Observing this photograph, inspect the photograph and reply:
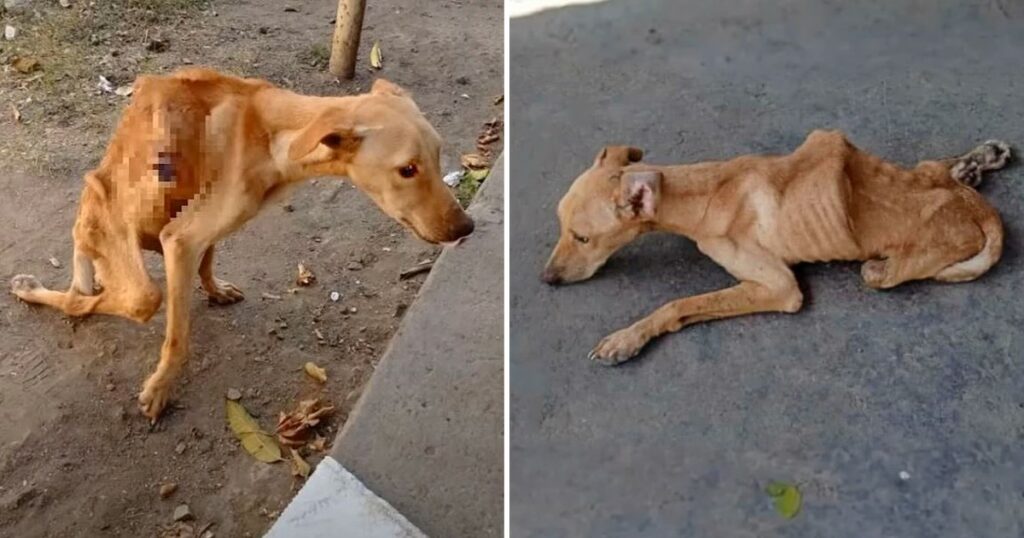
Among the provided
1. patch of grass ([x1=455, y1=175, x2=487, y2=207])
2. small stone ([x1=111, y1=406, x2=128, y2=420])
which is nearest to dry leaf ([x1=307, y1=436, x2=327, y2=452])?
small stone ([x1=111, y1=406, x2=128, y2=420])

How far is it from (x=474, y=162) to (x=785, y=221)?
6.56ft

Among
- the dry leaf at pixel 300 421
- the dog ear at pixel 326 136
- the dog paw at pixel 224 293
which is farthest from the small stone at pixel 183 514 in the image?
the dog ear at pixel 326 136

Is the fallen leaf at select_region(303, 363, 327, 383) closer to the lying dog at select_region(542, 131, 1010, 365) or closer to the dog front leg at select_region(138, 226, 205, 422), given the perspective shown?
the dog front leg at select_region(138, 226, 205, 422)

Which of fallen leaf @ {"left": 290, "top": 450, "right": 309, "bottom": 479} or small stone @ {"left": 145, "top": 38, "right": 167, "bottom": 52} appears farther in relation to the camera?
small stone @ {"left": 145, "top": 38, "right": 167, "bottom": 52}

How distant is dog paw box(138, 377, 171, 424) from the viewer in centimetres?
397

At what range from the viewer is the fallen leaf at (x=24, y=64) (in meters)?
5.47

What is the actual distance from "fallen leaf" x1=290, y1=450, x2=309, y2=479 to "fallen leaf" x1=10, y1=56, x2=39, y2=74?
2.77 m

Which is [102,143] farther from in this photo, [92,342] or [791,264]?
[791,264]

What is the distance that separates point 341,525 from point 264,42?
10.8 ft

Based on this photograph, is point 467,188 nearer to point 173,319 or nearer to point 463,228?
point 463,228

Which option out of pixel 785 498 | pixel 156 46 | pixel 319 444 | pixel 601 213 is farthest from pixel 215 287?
pixel 785 498

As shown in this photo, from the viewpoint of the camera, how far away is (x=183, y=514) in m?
3.70

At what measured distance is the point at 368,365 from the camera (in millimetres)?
4332

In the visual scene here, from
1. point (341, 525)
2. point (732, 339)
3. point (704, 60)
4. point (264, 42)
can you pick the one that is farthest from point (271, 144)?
point (264, 42)
